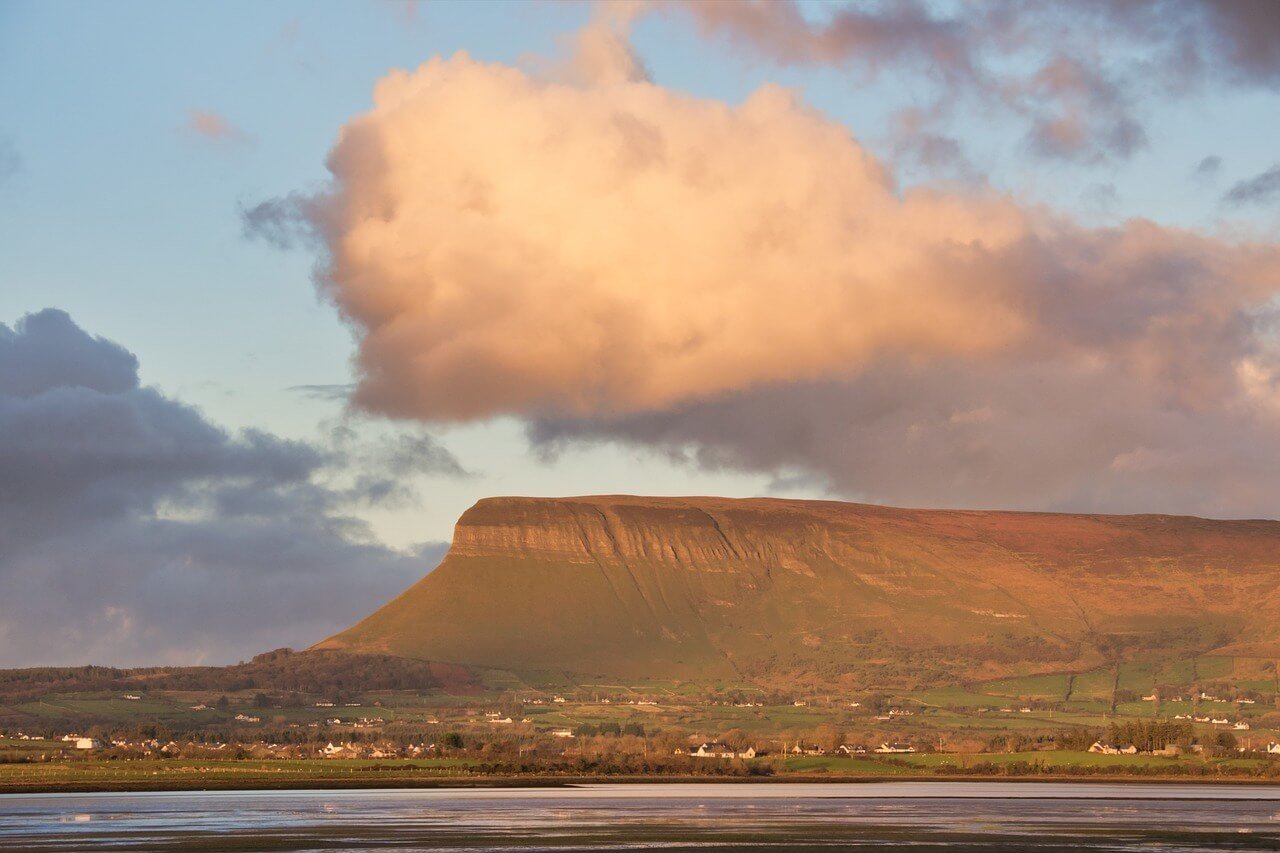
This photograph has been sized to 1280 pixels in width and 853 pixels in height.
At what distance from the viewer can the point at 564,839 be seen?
105 m

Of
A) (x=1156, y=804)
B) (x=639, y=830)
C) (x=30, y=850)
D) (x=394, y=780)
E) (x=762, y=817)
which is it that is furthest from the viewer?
(x=394, y=780)

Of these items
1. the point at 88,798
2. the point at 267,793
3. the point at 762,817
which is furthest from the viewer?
the point at 267,793

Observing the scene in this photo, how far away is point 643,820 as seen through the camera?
12344 cm

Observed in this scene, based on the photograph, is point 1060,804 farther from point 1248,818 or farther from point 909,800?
point 1248,818

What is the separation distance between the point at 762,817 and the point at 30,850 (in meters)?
54.8

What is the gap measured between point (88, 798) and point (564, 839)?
253ft

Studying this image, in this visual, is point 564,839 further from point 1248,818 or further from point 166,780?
point 166,780

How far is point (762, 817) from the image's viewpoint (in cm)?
12912

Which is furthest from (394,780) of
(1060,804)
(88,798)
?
(1060,804)

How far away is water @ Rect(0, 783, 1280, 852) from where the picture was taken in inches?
4040

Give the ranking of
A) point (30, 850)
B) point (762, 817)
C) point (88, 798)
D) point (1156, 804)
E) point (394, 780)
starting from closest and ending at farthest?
point (30, 850) → point (762, 817) → point (1156, 804) → point (88, 798) → point (394, 780)

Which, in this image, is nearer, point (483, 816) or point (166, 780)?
point (483, 816)

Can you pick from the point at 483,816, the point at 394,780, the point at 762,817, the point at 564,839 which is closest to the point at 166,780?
the point at 394,780

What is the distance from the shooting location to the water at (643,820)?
102625 mm
